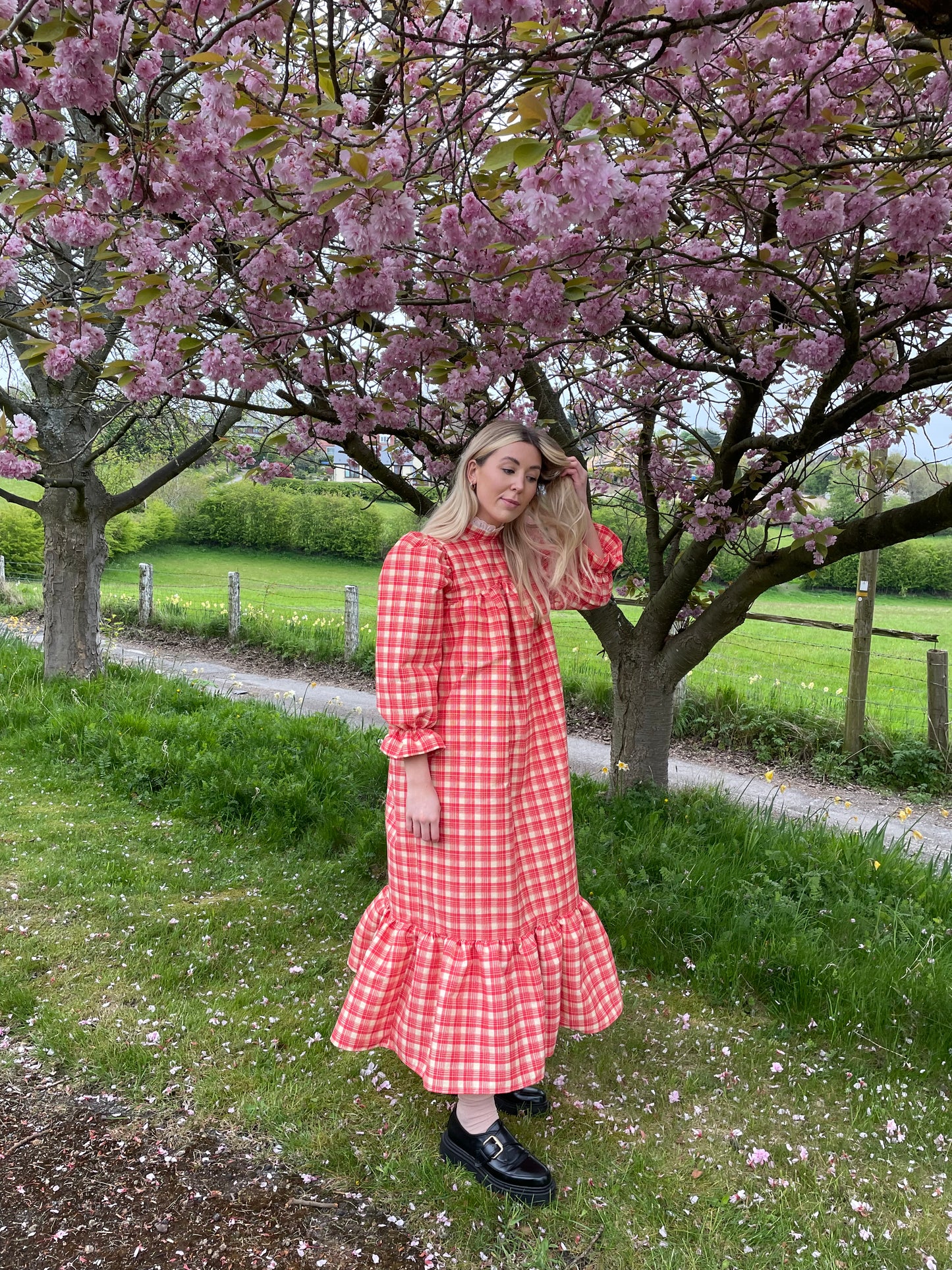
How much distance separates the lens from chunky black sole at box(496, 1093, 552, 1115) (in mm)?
2111

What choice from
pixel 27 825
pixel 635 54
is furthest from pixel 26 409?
pixel 635 54

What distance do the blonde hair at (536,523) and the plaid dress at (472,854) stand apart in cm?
5

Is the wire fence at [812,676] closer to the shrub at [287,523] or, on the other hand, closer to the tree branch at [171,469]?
the tree branch at [171,469]

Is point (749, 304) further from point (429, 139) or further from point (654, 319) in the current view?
point (429, 139)

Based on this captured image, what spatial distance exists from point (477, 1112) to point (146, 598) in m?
12.0

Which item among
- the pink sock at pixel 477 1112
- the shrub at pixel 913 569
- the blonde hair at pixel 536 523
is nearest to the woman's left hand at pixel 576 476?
the blonde hair at pixel 536 523

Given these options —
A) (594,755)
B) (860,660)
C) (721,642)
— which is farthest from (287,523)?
(860,660)

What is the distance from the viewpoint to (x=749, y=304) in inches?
112

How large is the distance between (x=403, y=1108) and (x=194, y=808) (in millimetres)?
2250

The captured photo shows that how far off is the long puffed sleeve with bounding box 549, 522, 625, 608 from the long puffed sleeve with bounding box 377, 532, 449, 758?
0.39 metres

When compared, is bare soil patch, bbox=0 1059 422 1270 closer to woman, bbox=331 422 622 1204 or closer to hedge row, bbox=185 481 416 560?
woman, bbox=331 422 622 1204

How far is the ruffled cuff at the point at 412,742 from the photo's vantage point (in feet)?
5.89

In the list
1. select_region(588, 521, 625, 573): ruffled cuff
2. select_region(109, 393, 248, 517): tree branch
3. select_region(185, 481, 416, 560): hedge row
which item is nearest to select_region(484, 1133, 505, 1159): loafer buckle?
select_region(588, 521, 625, 573): ruffled cuff

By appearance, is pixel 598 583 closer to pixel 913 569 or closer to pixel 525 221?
pixel 525 221
